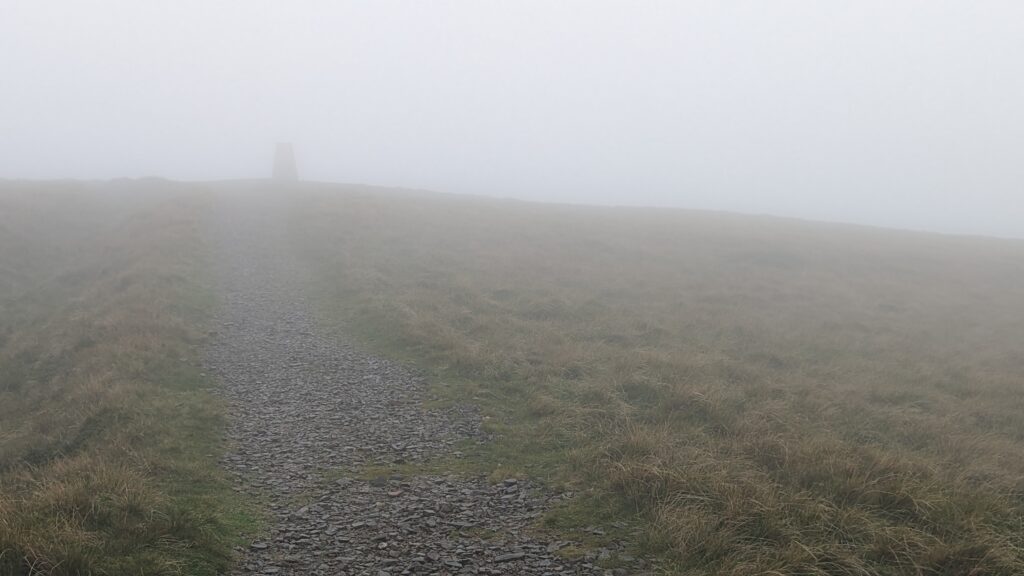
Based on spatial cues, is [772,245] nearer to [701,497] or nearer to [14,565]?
[701,497]

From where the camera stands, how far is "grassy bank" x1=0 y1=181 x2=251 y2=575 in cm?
695

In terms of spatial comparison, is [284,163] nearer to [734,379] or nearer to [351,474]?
[734,379]

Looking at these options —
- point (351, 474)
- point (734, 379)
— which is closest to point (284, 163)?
point (734, 379)

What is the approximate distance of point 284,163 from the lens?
84.2 m

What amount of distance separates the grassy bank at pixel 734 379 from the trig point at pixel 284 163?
47.6 metres

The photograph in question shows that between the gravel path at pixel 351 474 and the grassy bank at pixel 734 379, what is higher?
the grassy bank at pixel 734 379

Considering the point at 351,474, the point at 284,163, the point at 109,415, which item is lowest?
the point at 351,474

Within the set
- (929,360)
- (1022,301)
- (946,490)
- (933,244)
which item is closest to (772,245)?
(1022,301)

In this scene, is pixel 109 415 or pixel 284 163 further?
pixel 284 163

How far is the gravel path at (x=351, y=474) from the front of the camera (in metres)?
7.61

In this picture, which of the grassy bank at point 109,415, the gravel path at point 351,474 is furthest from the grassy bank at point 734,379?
the grassy bank at point 109,415

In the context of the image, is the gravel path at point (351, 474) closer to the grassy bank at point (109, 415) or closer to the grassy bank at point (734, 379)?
the grassy bank at point (109, 415)

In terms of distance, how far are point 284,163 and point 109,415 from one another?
79.6 m

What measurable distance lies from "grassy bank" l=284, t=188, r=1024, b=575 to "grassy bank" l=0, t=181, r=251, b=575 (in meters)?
4.96
